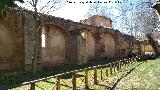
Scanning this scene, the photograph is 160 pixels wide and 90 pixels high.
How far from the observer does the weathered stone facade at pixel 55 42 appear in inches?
799

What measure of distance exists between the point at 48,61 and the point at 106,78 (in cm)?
1013

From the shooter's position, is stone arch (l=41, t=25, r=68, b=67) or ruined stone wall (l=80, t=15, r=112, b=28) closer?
stone arch (l=41, t=25, r=68, b=67)

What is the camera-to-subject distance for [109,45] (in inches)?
1528

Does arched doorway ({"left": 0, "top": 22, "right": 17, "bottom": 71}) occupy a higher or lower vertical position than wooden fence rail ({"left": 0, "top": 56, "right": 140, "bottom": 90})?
higher

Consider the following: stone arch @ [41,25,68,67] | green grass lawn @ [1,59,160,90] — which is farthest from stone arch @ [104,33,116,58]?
green grass lawn @ [1,59,160,90]

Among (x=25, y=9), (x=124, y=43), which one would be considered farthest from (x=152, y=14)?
(x=25, y=9)

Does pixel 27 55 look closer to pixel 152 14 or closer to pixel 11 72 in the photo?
pixel 11 72

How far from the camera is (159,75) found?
1485 cm

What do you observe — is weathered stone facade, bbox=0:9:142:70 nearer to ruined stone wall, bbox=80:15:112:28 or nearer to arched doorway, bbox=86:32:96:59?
arched doorway, bbox=86:32:96:59

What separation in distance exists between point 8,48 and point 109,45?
65.8 ft

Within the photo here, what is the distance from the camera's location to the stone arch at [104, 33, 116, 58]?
37666 mm

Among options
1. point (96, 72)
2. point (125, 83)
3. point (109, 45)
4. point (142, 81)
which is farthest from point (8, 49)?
point (109, 45)

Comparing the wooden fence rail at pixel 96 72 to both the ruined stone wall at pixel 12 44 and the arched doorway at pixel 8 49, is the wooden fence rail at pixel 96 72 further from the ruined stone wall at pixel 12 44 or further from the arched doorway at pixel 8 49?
the arched doorway at pixel 8 49

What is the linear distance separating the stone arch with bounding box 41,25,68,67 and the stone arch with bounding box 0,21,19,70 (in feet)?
15.9
